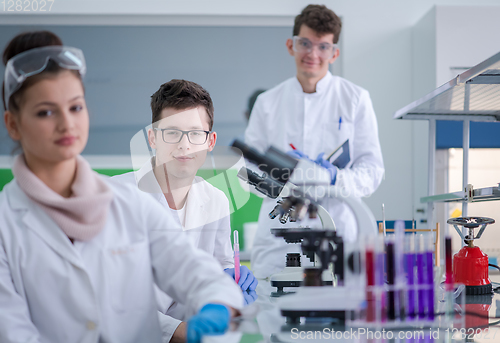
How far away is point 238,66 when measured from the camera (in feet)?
9.95

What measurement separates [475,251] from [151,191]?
1090 mm

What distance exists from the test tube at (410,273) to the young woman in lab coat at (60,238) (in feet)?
1.10

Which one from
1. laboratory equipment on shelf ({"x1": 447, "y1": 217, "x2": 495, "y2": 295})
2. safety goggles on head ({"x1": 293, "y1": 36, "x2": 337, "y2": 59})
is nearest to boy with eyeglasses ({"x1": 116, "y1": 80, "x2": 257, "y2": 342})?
laboratory equipment on shelf ({"x1": 447, "y1": 217, "x2": 495, "y2": 295})

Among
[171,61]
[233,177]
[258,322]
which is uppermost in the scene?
[171,61]

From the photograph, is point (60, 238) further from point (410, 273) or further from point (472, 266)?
point (472, 266)

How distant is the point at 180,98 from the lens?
4.66 ft

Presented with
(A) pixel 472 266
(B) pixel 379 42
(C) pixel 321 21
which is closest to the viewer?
(A) pixel 472 266

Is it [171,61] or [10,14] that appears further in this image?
[171,61]

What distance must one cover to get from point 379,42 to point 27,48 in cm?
277

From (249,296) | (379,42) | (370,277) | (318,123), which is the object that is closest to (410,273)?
(370,277)

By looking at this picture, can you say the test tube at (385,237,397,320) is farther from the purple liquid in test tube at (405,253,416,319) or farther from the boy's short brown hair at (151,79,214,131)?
Answer: the boy's short brown hair at (151,79,214,131)

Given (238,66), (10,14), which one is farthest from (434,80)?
(10,14)

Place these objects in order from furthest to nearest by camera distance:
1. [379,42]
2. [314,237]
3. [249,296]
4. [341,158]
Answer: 1. [379,42]
2. [341,158]
3. [249,296]
4. [314,237]

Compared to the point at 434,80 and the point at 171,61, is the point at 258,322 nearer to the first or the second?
the point at 171,61
